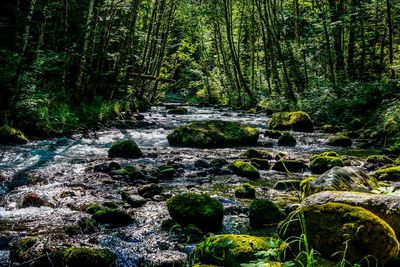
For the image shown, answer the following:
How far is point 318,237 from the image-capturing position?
3.37 m

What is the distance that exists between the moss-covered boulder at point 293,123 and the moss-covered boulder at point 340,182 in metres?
9.40

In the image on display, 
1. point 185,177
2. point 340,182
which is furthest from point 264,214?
point 185,177

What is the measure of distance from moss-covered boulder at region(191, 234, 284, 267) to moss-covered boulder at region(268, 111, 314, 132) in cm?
1200

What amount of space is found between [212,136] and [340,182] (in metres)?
6.85

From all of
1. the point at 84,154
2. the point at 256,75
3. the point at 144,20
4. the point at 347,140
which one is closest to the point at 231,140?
the point at 347,140

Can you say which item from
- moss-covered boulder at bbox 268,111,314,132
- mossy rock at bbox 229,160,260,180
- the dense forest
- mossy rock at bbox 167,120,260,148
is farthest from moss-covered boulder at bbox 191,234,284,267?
moss-covered boulder at bbox 268,111,314,132

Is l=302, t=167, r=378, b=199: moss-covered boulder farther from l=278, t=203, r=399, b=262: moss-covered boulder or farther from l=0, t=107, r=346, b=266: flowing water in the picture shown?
l=278, t=203, r=399, b=262: moss-covered boulder

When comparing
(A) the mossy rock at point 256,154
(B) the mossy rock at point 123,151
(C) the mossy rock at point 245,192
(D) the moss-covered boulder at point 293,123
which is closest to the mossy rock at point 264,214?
(C) the mossy rock at point 245,192

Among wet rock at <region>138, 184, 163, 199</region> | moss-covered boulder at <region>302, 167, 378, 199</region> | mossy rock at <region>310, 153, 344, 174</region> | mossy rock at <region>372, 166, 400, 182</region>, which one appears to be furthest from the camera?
mossy rock at <region>310, 153, 344, 174</region>

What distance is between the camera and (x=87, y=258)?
12.1 feet

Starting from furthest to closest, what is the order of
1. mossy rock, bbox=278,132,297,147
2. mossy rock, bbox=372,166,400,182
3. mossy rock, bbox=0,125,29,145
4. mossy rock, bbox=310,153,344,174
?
mossy rock, bbox=278,132,297,147 < mossy rock, bbox=0,125,29,145 < mossy rock, bbox=310,153,344,174 < mossy rock, bbox=372,166,400,182

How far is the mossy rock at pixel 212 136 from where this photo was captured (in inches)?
460

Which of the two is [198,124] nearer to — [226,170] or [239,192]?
[226,170]

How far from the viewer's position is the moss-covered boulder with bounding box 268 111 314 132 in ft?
49.5
